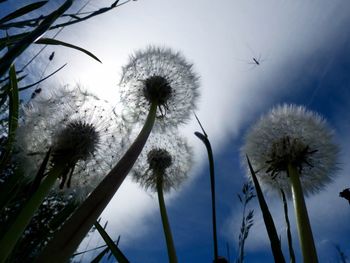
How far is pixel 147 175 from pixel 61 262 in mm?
2660

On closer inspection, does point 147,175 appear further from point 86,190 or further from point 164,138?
point 86,190

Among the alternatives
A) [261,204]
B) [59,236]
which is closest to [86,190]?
[59,236]

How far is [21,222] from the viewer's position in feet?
3.84

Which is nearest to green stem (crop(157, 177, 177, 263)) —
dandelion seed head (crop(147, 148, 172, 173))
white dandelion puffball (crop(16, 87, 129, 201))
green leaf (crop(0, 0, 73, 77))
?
white dandelion puffball (crop(16, 87, 129, 201))

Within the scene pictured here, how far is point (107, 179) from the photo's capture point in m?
1.21

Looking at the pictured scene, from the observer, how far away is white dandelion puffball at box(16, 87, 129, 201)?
80.3 inches

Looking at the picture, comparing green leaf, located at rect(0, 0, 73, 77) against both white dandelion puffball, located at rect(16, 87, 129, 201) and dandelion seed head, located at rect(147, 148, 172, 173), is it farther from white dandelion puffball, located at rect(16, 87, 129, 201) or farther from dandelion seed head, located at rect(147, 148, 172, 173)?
dandelion seed head, located at rect(147, 148, 172, 173)

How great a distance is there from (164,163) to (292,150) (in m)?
1.36

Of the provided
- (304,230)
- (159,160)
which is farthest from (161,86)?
(304,230)

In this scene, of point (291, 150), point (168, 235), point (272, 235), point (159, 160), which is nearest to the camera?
point (272, 235)

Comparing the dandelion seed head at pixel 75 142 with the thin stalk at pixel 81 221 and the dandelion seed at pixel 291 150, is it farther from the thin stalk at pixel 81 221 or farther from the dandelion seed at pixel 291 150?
the dandelion seed at pixel 291 150

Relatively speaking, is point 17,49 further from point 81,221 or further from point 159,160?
point 159,160

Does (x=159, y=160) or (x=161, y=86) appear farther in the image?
(x=159, y=160)

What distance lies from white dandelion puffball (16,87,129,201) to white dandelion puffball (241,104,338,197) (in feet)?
3.66
